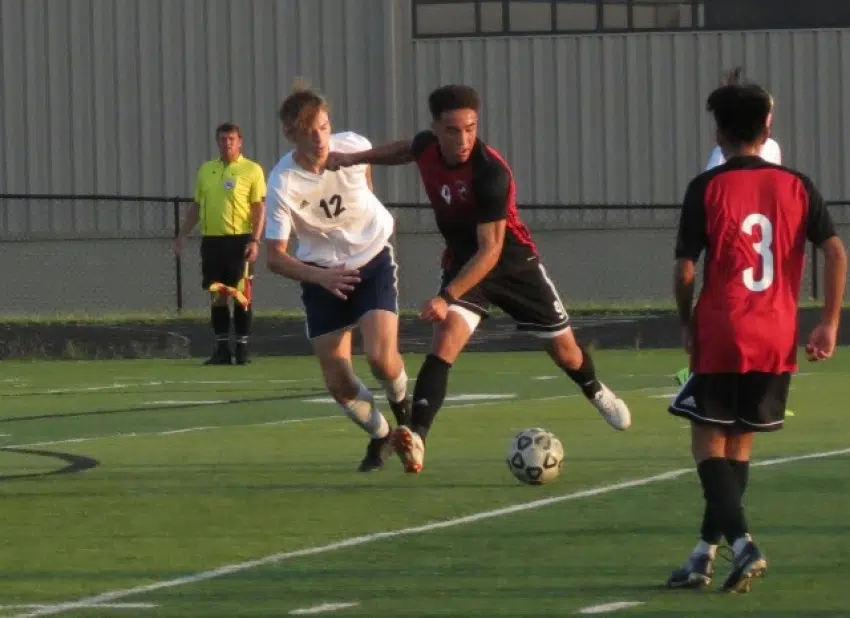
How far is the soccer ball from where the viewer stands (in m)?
9.88

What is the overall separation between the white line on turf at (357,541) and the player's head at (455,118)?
1635 mm

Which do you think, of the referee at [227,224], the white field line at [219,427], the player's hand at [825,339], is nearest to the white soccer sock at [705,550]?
the player's hand at [825,339]

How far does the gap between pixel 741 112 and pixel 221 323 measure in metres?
14.0

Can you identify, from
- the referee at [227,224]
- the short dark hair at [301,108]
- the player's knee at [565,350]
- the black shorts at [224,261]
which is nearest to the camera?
the short dark hair at [301,108]

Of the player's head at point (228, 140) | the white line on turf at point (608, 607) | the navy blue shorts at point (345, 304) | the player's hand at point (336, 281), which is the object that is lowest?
the white line on turf at point (608, 607)

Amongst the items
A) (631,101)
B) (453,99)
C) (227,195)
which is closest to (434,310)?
(453,99)

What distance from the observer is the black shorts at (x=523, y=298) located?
34.9ft

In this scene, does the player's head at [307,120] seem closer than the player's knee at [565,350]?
Yes

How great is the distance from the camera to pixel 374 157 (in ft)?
33.7

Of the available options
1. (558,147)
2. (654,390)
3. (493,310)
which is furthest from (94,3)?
(654,390)

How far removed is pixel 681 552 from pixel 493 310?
17200 millimetres

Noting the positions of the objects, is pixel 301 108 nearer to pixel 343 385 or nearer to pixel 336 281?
pixel 336 281

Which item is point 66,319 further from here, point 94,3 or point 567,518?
point 567,518

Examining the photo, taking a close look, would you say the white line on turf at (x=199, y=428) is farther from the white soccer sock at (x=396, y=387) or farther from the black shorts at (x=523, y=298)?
the black shorts at (x=523, y=298)
